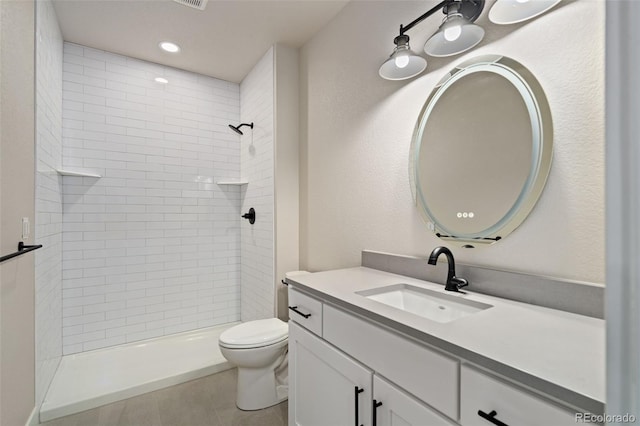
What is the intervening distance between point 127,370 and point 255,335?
47.1 inches

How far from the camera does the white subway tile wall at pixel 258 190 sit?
8.94ft

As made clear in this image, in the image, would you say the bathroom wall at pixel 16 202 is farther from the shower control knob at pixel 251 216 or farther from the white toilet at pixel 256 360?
the shower control knob at pixel 251 216

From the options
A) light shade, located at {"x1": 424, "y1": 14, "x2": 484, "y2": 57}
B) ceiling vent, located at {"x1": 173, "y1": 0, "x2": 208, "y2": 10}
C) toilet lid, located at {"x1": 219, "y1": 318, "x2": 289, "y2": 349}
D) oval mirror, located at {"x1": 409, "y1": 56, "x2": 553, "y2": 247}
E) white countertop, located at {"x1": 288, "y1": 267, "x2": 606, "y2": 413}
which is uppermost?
ceiling vent, located at {"x1": 173, "y1": 0, "x2": 208, "y2": 10}

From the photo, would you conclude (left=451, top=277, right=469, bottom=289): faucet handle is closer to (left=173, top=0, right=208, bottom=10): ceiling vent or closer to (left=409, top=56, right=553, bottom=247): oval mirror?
(left=409, top=56, right=553, bottom=247): oval mirror

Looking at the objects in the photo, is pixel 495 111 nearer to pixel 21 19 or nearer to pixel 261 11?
pixel 261 11

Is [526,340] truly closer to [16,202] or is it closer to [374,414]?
[374,414]

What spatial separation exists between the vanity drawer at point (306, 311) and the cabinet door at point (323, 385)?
41 millimetres

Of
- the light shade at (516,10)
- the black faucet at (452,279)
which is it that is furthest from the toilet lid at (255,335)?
the light shade at (516,10)

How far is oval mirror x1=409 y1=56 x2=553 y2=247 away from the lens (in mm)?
1173

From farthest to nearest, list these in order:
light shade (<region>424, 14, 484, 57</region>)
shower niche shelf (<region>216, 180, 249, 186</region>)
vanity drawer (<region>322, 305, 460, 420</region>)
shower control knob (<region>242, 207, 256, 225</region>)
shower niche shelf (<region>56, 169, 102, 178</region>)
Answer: shower niche shelf (<region>216, 180, 249, 186</region>) < shower control knob (<region>242, 207, 256, 225</region>) < shower niche shelf (<region>56, 169, 102, 178</region>) < light shade (<region>424, 14, 484, 57</region>) < vanity drawer (<region>322, 305, 460, 420</region>)

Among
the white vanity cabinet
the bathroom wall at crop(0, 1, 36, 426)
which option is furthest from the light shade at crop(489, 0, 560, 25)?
the bathroom wall at crop(0, 1, 36, 426)

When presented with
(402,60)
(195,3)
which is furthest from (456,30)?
(195,3)

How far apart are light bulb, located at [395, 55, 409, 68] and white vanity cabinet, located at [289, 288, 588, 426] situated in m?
1.19

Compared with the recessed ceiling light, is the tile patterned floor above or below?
below
